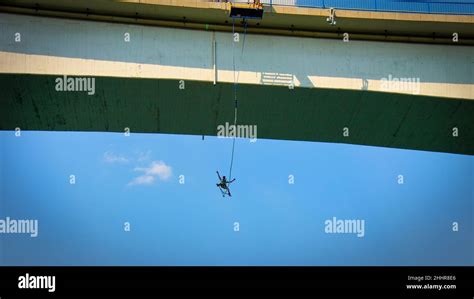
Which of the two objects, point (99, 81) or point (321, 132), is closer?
point (99, 81)

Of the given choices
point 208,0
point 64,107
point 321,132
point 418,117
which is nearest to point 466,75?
point 418,117

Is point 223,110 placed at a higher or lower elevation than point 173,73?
lower

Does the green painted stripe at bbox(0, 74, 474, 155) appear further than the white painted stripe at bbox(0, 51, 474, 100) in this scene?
Yes

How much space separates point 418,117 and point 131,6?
8987 millimetres

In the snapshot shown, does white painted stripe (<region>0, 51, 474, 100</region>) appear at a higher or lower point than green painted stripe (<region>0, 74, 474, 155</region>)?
higher

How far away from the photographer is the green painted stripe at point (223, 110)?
23.0 metres

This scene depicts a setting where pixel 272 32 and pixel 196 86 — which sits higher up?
pixel 272 32

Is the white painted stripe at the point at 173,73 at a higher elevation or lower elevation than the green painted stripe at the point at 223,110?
higher

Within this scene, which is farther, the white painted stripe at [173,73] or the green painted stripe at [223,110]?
the green painted stripe at [223,110]

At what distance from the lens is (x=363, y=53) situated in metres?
24.2

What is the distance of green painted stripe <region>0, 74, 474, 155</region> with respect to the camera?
23031 mm

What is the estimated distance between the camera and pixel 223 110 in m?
23.9

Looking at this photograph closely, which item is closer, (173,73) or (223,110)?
(173,73)

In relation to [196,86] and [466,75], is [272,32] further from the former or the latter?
[466,75]
